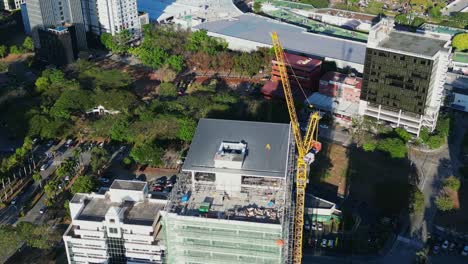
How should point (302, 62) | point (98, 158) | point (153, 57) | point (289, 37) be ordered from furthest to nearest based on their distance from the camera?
1. point (289, 37)
2. point (153, 57)
3. point (302, 62)
4. point (98, 158)

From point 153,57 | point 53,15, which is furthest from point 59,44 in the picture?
point 153,57

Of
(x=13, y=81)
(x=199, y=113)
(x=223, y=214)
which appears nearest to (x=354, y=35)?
(x=199, y=113)

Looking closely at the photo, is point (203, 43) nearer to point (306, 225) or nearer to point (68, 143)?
point (68, 143)

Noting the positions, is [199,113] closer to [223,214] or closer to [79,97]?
[79,97]

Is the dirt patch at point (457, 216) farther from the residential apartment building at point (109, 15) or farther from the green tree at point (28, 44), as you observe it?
the green tree at point (28, 44)

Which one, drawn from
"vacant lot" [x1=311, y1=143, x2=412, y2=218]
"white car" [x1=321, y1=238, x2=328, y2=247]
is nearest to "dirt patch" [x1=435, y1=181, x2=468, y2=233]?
"vacant lot" [x1=311, y1=143, x2=412, y2=218]

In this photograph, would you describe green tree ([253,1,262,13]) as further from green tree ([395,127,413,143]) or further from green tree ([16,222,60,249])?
green tree ([16,222,60,249])

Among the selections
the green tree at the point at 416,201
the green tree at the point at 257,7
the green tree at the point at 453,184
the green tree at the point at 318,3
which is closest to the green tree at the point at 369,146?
the green tree at the point at 453,184
